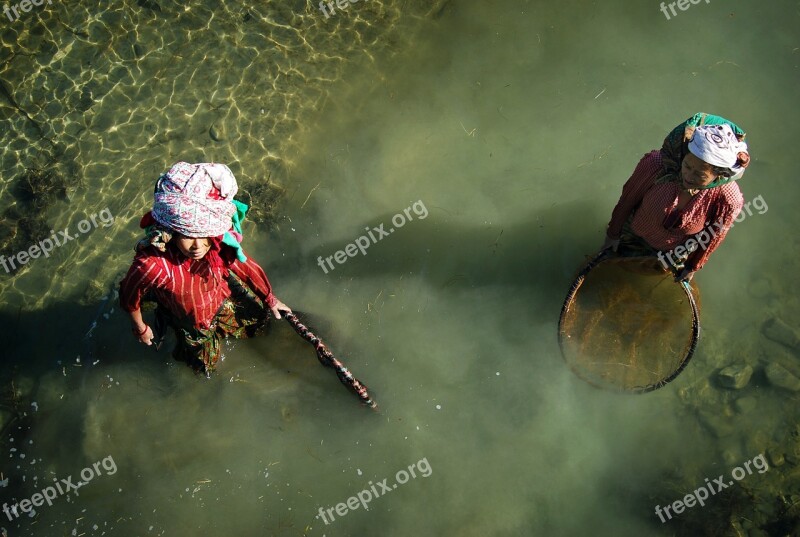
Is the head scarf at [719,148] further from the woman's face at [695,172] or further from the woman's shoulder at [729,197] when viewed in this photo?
the woman's shoulder at [729,197]

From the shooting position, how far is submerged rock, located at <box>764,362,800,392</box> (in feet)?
18.0

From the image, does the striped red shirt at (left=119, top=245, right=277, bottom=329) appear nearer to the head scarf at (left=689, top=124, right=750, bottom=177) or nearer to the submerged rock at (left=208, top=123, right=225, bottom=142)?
the submerged rock at (left=208, top=123, right=225, bottom=142)

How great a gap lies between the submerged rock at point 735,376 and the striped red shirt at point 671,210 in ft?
4.99

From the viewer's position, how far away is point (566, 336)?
5.35m

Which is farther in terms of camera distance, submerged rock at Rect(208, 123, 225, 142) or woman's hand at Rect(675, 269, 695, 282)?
submerged rock at Rect(208, 123, 225, 142)

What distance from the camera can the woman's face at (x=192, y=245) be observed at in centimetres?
361

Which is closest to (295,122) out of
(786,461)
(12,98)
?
(12,98)

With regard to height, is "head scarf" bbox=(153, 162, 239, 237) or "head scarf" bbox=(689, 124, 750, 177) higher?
"head scarf" bbox=(689, 124, 750, 177)

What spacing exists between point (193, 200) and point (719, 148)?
285cm

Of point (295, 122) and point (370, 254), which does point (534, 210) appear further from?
point (295, 122)

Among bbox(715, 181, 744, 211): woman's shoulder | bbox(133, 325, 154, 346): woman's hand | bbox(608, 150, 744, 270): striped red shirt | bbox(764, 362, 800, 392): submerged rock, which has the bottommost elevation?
bbox(133, 325, 154, 346): woman's hand

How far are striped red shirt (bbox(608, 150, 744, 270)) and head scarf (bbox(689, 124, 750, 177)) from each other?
0.35 meters

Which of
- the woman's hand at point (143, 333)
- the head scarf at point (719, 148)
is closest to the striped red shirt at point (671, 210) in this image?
the head scarf at point (719, 148)

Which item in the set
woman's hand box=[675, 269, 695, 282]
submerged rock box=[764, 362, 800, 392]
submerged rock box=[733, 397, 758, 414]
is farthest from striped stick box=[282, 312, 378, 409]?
submerged rock box=[764, 362, 800, 392]
